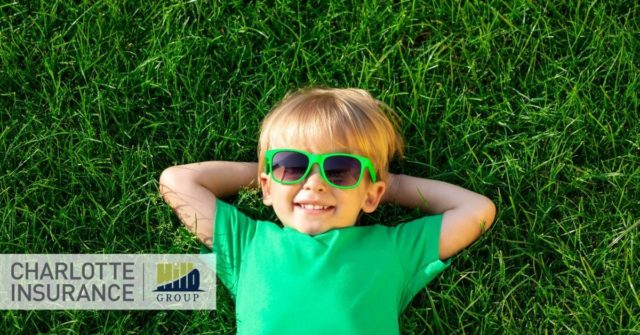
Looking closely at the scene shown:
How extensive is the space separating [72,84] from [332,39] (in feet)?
3.74

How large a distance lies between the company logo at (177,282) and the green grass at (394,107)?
68mm

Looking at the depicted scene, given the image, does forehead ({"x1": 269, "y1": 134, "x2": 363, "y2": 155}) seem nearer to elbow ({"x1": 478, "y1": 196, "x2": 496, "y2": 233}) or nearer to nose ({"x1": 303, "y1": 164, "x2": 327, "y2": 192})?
nose ({"x1": 303, "y1": 164, "x2": 327, "y2": 192})

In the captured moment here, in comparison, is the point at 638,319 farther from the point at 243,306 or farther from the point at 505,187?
the point at 243,306

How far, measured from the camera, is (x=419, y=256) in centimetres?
342

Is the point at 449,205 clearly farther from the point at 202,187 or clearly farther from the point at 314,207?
the point at 202,187

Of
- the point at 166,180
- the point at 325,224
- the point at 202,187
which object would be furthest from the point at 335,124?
the point at 166,180

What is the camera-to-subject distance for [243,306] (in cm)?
334

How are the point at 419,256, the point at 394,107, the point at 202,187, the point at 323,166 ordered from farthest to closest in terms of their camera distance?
1. the point at 394,107
2. the point at 202,187
3. the point at 419,256
4. the point at 323,166

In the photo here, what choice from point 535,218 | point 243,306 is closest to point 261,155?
point 243,306

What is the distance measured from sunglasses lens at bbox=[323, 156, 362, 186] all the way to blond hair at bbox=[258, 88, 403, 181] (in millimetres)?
73

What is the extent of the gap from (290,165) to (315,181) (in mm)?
109

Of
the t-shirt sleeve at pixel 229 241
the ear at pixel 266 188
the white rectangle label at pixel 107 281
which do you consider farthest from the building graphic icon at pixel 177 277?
the ear at pixel 266 188

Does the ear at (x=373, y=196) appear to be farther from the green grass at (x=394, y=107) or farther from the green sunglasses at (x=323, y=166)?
the green grass at (x=394, y=107)

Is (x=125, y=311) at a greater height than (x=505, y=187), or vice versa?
(x=505, y=187)
